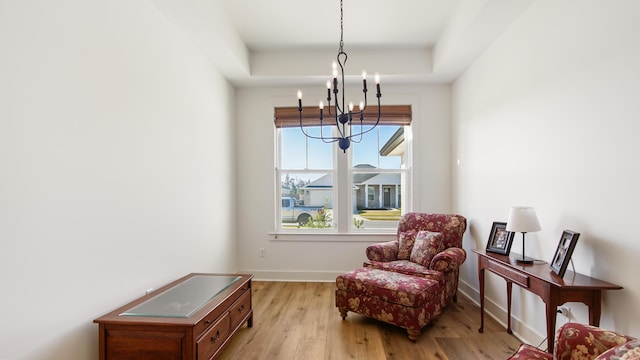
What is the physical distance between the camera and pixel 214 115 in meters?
3.58

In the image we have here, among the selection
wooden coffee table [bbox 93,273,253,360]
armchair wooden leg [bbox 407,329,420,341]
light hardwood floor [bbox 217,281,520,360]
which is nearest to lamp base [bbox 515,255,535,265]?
light hardwood floor [bbox 217,281,520,360]

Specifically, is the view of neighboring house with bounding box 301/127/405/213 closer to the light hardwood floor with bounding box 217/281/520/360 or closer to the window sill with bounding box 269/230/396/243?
the window sill with bounding box 269/230/396/243

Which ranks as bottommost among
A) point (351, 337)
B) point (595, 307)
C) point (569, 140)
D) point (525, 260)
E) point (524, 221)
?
point (351, 337)

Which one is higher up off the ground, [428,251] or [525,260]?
[525,260]

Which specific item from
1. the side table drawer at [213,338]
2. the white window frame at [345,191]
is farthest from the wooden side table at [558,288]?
the white window frame at [345,191]

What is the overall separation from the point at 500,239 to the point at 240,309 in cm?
229

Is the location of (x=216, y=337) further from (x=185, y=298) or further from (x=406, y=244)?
(x=406, y=244)

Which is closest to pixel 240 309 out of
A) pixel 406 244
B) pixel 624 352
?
pixel 406 244

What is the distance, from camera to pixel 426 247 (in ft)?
10.5

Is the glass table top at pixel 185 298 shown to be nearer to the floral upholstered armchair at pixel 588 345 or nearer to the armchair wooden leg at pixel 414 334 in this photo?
the armchair wooden leg at pixel 414 334

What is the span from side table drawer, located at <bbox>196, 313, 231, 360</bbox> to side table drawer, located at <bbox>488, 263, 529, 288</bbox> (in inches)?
81.9

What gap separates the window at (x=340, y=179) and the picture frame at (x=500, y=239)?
1.57m

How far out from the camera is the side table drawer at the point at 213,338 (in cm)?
187

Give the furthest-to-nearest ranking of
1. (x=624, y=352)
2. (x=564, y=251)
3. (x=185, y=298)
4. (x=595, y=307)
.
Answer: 1. (x=185, y=298)
2. (x=564, y=251)
3. (x=595, y=307)
4. (x=624, y=352)
